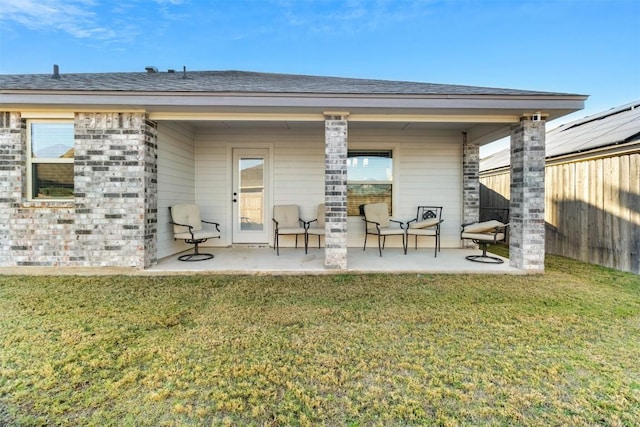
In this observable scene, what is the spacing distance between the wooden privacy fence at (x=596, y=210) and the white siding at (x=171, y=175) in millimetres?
7367

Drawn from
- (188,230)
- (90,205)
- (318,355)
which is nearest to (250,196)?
(188,230)

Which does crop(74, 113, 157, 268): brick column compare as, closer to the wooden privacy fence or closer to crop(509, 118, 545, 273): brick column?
crop(509, 118, 545, 273): brick column

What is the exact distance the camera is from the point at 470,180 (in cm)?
659

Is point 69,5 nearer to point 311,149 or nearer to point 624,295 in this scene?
point 311,149

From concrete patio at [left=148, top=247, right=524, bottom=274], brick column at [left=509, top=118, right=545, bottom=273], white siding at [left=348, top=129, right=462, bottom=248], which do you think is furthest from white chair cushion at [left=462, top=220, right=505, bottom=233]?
white siding at [left=348, top=129, right=462, bottom=248]

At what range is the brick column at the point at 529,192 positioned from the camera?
4.56m

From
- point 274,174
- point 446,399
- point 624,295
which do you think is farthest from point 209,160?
point 624,295

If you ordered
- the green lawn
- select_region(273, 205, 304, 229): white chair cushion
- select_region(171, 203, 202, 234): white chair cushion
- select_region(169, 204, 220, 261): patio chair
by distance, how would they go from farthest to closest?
select_region(273, 205, 304, 229): white chair cushion
select_region(171, 203, 202, 234): white chair cushion
select_region(169, 204, 220, 261): patio chair
the green lawn

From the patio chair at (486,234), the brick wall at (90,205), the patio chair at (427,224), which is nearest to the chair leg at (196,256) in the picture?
the brick wall at (90,205)

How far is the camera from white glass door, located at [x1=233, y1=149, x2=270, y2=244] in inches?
265

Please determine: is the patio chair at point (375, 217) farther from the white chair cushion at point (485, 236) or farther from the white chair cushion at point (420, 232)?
the white chair cushion at point (485, 236)

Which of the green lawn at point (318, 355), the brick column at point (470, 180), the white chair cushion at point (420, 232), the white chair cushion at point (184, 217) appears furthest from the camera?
the brick column at point (470, 180)

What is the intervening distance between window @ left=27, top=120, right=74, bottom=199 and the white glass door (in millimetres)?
2809

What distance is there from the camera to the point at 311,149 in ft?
22.0
